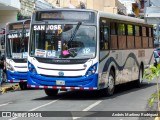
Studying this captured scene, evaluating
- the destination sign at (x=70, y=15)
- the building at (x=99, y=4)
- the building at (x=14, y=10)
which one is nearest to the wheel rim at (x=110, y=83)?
the destination sign at (x=70, y=15)

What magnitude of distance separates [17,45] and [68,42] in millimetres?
6232

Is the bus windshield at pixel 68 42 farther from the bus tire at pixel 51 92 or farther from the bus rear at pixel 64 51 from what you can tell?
the bus tire at pixel 51 92

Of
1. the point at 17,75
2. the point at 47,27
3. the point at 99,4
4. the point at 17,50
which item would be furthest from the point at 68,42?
the point at 99,4

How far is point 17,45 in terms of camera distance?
21.4 m

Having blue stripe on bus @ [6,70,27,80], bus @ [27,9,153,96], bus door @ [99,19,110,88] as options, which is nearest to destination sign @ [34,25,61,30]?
bus @ [27,9,153,96]

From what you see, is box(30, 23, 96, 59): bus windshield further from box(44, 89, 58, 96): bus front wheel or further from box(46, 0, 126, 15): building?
box(46, 0, 126, 15): building

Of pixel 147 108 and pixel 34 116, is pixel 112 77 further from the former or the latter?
pixel 34 116

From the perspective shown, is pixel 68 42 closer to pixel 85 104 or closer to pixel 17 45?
pixel 85 104

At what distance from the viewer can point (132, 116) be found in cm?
1176

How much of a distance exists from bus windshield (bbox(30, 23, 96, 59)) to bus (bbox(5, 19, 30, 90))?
5183 mm

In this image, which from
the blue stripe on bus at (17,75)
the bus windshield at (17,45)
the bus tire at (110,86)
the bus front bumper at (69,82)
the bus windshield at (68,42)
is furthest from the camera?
the bus windshield at (17,45)

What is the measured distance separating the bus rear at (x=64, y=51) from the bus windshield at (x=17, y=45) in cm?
507

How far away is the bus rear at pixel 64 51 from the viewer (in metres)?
15.4

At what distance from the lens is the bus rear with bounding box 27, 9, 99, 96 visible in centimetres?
1541
